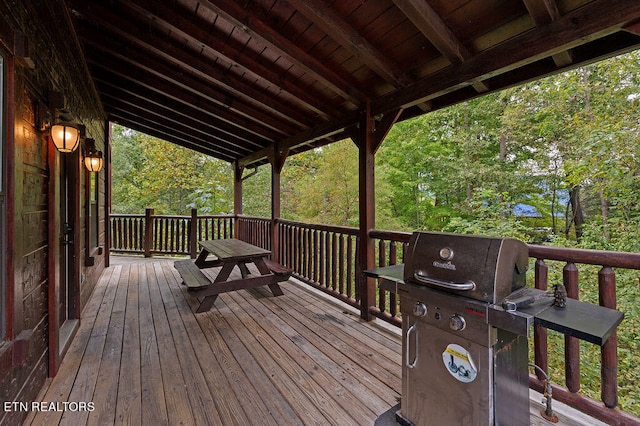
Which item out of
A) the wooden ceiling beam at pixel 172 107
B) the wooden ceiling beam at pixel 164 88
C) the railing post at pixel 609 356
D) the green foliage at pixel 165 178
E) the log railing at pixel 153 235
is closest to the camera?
the railing post at pixel 609 356

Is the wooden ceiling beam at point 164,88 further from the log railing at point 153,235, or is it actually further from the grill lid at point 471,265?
the grill lid at point 471,265

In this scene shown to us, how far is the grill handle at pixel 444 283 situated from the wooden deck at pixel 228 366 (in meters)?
0.93

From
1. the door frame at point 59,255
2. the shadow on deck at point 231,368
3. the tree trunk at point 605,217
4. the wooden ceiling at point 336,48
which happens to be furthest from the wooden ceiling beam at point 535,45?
the tree trunk at point 605,217

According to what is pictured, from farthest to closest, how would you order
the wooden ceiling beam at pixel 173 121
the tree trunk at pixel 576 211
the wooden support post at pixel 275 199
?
the tree trunk at pixel 576 211 → the wooden support post at pixel 275 199 → the wooden ceiling beam at pixel 173 121

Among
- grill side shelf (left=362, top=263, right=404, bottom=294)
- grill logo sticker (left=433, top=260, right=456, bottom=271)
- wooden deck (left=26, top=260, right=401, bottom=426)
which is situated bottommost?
wooden deck (left=26, top=260, right=401, bottom=426)

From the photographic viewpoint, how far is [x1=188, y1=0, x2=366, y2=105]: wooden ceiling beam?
230 cm

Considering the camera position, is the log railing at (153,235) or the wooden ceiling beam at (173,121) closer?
the wooden ceiling beam at (173,121)

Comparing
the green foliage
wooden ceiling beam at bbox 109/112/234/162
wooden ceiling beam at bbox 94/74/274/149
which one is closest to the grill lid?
wooden ceiling beam at bbox 94/74/274/149

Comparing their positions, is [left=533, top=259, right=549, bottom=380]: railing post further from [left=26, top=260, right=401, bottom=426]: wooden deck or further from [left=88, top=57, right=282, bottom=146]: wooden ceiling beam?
[left=88, top=57, right=282, bottom=146]: wooden ceiling beam

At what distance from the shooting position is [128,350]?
2.47 m

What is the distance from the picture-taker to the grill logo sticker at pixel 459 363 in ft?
4.13

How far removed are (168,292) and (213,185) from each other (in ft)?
30.3

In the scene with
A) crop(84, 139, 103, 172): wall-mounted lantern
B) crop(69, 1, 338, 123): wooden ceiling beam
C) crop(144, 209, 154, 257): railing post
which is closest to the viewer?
crop(69, 1, 338, 123): wooden ceiling beam

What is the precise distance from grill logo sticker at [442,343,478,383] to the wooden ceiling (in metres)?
1.85
